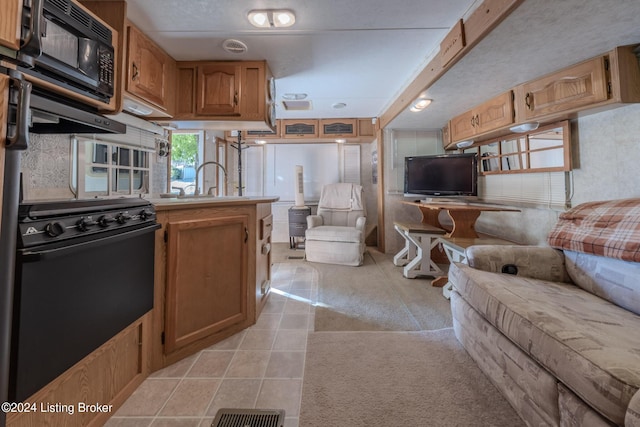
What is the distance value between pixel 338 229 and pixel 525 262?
2175mm

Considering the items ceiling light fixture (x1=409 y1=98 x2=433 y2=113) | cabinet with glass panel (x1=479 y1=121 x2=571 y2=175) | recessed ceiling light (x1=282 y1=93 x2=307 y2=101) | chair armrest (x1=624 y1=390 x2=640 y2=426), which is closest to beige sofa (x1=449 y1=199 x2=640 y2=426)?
chair armrest (x1=624 y1=390 x2=640 y2=426)

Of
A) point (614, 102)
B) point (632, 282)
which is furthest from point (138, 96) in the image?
point (614, 102)

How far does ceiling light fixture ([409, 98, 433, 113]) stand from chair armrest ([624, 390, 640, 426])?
2.52 metres

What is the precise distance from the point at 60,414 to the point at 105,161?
5.10ft

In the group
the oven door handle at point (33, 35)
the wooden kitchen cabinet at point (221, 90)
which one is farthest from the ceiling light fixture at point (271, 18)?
the oven door handle at point (33, 35)

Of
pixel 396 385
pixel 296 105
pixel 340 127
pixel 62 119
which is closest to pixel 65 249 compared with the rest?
pixel 62 119

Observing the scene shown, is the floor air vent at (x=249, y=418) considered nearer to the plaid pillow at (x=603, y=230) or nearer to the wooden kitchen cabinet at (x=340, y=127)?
the plaid pillow at (x=603, y=230)

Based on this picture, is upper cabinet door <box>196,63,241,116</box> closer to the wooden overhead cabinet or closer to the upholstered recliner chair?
the upholstered recliner chair

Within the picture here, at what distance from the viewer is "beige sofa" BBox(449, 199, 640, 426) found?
72cm

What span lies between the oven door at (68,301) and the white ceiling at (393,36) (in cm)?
154

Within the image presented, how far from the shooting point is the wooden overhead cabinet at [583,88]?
4.99 feet

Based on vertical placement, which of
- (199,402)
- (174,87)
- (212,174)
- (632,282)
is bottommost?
(199,402)

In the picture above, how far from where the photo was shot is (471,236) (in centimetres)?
249

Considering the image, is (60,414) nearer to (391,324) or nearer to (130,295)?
(130,295)
